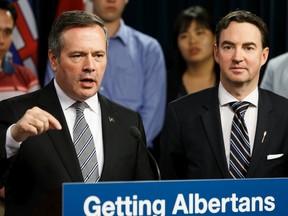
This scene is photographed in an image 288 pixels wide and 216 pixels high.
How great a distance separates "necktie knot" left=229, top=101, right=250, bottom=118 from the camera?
8.25 feet

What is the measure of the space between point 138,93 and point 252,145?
148 centimetres

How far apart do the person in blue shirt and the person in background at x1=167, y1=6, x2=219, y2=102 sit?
107mm

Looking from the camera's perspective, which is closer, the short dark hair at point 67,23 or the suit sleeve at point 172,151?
the short dark hair at point 67,23

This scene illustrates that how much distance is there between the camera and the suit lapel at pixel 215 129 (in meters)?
2.47

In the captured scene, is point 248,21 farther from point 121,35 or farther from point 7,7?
point 7,7

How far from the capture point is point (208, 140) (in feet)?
8.27

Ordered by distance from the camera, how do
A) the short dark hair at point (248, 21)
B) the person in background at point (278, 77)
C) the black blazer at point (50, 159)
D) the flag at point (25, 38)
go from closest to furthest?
the black blazer at point (50, 159) < the short dark hair at point (248, 21) < the person in background at point (278, 77) < the flag at point (25, 38)

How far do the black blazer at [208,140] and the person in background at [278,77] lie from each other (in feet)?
2.25

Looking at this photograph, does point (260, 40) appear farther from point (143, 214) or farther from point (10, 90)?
point (10, 90)

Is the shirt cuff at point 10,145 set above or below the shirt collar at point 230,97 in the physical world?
below

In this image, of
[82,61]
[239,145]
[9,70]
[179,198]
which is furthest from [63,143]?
[9,70]

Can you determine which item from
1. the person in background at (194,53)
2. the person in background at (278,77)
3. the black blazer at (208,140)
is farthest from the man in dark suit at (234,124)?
the person in background at (194,53)

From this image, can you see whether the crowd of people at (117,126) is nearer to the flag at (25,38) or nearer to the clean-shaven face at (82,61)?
the clean-shaven face at (82,61)

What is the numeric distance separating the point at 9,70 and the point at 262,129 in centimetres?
178
